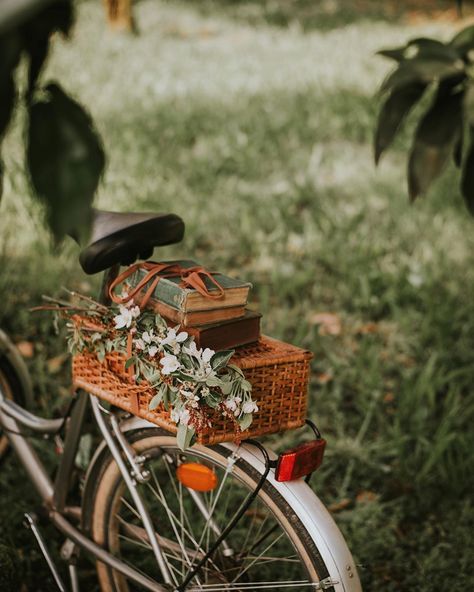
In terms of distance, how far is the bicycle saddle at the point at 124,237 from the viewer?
1.92 m

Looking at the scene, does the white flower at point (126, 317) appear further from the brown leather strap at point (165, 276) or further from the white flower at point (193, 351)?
the white flower at point (193, 351)

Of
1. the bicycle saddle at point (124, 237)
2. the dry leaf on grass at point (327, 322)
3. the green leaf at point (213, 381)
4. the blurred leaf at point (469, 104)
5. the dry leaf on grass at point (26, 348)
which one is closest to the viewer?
the blurred leaf at point (469, 104)

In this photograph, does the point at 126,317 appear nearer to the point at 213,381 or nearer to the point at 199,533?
the point at 213,381

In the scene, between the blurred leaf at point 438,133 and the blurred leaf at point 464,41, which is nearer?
the blurred leaf at point 438,133

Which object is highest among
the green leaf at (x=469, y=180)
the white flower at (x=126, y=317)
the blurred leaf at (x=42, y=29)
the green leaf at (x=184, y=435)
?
the blurred leaf at (x=42, y=29)

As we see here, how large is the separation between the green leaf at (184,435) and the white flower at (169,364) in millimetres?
118

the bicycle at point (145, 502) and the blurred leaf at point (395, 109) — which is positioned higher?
the blurred leaf at point (395, 109)

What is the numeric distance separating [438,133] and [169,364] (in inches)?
27.5

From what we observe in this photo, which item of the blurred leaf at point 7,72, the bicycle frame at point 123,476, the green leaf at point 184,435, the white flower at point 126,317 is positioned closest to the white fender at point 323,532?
the bicycle frame at point 123,476

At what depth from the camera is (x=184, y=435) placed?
1.67 metres

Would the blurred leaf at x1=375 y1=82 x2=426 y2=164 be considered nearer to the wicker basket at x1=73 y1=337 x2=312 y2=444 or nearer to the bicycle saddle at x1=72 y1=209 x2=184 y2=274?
the wicker basket at x1=73 y1=337 x2=312 y2=444

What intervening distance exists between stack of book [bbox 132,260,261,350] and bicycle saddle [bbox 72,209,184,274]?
0.32ft

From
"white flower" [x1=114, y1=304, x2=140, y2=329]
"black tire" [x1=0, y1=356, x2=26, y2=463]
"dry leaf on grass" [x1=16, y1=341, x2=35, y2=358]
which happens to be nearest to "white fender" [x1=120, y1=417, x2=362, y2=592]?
"white flower" [x1=114, y1=304, x2=140, y2=329]

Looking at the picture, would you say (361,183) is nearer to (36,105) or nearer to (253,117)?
(253,117)
